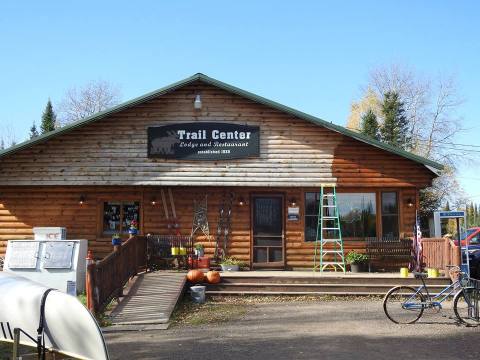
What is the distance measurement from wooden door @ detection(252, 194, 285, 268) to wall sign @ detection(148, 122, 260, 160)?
5.11 ft

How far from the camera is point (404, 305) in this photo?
10023 millimetres

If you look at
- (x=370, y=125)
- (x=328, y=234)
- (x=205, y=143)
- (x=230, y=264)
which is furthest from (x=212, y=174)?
(x=370, y=125)

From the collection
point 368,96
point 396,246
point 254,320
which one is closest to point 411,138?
point 368,96

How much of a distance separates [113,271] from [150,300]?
39.8 inches

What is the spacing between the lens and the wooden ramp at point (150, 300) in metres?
10.5

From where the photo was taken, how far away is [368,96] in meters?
49.6

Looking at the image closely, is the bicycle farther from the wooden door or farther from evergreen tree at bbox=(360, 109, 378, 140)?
evergreen tree at bbox=(360, 109, 378, 140)

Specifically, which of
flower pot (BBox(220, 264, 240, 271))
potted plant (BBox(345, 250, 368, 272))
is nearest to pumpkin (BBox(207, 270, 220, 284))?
flower pot (BBox(220, 264, 240, 271))

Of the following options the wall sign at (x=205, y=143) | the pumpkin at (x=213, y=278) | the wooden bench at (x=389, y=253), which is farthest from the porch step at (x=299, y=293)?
the wall sign at (x=205, y=143)

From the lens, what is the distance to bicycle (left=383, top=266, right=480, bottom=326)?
9.80m

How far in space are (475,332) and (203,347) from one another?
4623 mm

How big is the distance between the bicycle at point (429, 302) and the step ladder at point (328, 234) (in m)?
5.09

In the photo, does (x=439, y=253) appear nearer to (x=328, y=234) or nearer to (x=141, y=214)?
(x=328, y=234)

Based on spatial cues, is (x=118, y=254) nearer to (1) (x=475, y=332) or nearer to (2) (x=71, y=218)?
(2) (x=71, y=218)
